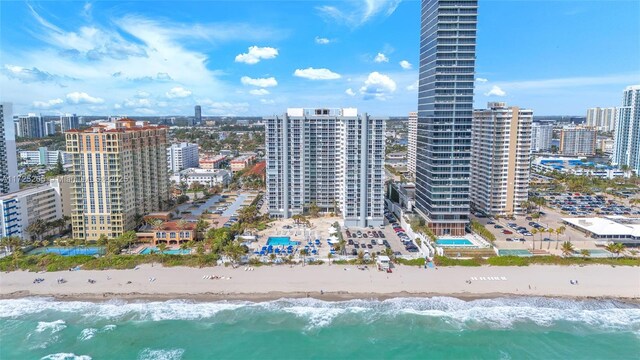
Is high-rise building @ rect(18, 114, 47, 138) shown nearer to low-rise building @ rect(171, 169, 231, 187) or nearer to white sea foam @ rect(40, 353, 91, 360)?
low-rise building @ rect(171, 169, 231, 187)

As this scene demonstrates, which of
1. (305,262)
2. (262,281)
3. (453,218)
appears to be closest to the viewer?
(262,281)

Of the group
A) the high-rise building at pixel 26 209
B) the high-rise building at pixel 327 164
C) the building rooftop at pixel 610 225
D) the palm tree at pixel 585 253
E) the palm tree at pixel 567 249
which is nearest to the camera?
the palm tree at pixel 585 253

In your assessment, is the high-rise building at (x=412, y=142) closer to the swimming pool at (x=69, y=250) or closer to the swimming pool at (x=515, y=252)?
the swimming pool at (x=515, y=252)

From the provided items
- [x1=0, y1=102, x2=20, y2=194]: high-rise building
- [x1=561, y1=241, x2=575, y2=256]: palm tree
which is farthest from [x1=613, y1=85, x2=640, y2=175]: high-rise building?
[x1=0, y1=102, x2=20, y2=194]: high-rise building

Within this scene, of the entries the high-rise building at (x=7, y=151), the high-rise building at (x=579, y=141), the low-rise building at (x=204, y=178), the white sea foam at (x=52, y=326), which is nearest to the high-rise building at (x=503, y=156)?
the low-rise building at (x=204, y=178)

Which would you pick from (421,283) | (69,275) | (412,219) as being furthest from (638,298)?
(69,275)

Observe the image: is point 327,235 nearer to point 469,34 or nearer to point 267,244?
point 267,244
